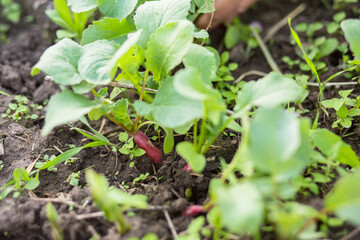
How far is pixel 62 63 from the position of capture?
123 cm

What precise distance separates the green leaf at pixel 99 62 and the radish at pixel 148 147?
0.35 meters

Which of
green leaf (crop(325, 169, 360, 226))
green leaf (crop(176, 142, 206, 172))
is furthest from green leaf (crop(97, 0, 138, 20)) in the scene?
green leaf (crop(325, 169, 360, 226))

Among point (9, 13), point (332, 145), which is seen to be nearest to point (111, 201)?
point (332, 145)

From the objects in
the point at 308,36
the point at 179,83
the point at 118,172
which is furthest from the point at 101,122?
the point at 308,36

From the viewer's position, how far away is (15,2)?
2.44 meters

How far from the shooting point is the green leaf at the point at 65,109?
42.0 inches

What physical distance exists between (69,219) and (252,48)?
1537 mm

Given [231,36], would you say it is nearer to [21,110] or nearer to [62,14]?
[62,14]

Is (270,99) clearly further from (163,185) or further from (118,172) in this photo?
(118,172)

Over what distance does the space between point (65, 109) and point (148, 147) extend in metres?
0.42

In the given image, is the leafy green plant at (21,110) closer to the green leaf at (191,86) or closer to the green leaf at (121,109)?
the green leaf at (121,109)

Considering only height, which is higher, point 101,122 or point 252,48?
point 252,48

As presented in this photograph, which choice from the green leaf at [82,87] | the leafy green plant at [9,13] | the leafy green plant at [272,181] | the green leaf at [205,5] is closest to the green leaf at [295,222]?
the leafy green plant at [272,181]

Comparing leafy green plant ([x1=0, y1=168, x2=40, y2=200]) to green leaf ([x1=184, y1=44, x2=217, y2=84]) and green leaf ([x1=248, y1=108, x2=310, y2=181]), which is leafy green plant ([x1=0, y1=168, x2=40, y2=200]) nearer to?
green leaf ([x1=184, y1=44, x2=217, y2=84])
